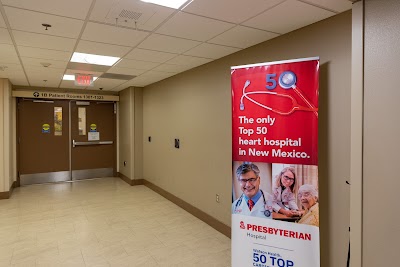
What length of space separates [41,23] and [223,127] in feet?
8.77

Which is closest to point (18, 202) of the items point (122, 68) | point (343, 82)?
point (122, 68)

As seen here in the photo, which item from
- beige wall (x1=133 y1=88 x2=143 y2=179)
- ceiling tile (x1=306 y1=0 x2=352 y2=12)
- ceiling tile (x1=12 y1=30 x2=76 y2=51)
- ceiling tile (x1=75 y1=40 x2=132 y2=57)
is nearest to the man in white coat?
ceiling tile (x1=306 y1=0 x2=352 y2=12)

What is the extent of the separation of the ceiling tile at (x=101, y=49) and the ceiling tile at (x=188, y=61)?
0.82m

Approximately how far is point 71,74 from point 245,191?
4.45 metres

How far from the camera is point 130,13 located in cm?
260

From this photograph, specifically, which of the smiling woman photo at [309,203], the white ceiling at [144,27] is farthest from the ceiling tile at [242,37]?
the smiling woman photo at [309,203]

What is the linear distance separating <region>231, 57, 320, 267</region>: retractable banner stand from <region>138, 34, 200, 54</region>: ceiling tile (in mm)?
853

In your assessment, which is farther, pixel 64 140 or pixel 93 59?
pixel 64 140

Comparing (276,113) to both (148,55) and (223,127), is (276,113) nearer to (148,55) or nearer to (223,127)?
(223,127)

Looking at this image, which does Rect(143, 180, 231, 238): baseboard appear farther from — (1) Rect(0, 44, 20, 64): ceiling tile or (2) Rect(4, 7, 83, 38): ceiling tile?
(1) Rect(0, 44, 20, 64): ceiling tile

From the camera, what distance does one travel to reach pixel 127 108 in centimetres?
781

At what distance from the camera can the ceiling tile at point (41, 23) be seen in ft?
8.38

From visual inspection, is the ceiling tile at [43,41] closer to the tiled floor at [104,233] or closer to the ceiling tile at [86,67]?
the ceiling tile at [86,67]

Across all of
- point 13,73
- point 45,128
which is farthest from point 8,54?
point 45,128
